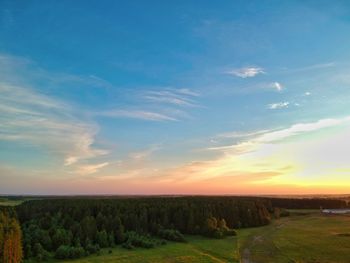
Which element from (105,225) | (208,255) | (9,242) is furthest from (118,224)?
(9,242)

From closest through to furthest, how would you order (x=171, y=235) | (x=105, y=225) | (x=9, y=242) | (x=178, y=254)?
1. (x=9, y=242)
2. (x=178, y=254)
3. (x=105, y=225)
4. (x=171, y=235)

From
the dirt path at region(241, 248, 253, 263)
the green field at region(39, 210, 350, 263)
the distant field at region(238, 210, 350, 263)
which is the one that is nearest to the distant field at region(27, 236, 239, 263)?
the green field at region(39, 210, 350, 263)

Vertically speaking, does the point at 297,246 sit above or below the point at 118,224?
below

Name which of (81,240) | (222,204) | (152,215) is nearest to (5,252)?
(81,240)

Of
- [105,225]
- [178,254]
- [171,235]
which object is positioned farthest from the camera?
[171,235]

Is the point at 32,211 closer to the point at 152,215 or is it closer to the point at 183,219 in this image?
the point at 152,215

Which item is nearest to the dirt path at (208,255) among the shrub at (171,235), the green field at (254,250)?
the green field at (254,250)

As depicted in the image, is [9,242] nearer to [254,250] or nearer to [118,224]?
[118,224]
